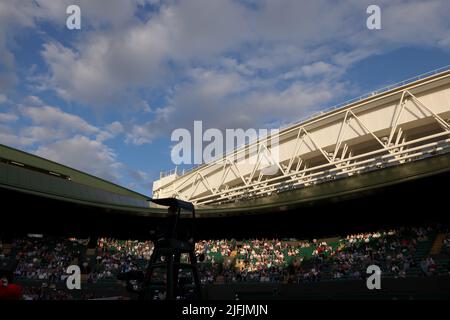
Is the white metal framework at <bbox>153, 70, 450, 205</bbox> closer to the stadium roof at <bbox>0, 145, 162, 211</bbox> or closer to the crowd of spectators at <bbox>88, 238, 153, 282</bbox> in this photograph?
the crowd of spectators at <bbox>88, 238, 153, 282</bbox>

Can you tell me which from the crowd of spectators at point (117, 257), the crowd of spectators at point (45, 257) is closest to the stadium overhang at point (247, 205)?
the crowd of spectators at point (117, 257)

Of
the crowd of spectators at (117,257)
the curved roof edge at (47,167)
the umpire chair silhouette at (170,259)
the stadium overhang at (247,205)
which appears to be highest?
the curved roof edge at (47,167)

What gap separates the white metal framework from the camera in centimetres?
2814

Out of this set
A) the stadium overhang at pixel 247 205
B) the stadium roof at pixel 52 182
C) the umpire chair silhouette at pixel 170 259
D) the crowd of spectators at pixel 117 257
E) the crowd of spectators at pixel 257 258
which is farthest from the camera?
the crowd of spectators at pixel 117 257

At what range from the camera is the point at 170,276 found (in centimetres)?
779

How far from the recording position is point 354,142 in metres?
31.8

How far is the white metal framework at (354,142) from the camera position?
28141 millimetres

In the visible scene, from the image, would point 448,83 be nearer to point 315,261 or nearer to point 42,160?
point 315,261

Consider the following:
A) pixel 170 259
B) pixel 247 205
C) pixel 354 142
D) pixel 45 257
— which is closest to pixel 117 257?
pixel 45 257

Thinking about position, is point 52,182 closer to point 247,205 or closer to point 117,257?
point 117,257

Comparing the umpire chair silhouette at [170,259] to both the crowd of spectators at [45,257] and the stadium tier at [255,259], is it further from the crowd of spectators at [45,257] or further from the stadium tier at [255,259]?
the crowd of spectators at [45,257]
